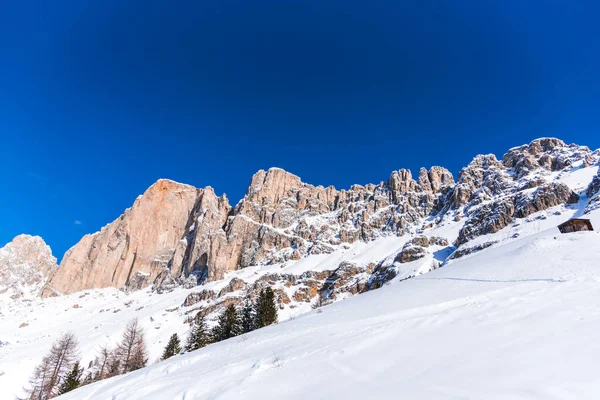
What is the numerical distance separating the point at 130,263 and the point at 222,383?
566ft

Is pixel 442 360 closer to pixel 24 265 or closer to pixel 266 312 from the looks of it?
pixel 266 312

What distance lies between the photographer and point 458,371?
481cm

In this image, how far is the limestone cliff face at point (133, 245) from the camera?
148 meters

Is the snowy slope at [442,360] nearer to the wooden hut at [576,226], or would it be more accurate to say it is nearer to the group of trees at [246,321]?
the group of trees at [246,321]

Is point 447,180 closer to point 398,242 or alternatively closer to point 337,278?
point 398,242

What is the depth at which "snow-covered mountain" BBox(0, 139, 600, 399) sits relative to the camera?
19.7 ft

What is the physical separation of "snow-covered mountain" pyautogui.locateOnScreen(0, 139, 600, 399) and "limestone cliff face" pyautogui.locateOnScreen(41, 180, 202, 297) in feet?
2.47

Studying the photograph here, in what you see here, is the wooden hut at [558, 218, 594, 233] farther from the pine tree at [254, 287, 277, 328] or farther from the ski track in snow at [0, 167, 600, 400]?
the pine tree at [254, 287, 277, 328]

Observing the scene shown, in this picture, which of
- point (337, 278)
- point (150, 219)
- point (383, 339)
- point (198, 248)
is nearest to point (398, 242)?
point (337, 278)

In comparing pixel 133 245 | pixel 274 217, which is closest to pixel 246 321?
pixel 274 217

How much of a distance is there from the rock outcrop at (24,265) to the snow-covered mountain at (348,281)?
6.61 metres

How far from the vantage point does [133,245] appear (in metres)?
159

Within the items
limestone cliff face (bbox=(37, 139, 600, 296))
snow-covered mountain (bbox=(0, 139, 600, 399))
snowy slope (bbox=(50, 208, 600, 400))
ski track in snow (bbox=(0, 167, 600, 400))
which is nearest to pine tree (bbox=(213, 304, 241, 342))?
snow-covered mountain (bbox=(0, 139, 600, 399))

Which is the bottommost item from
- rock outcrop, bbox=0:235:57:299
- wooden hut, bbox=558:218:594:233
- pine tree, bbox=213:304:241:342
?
pine tree, bbox=213:304:241:342
